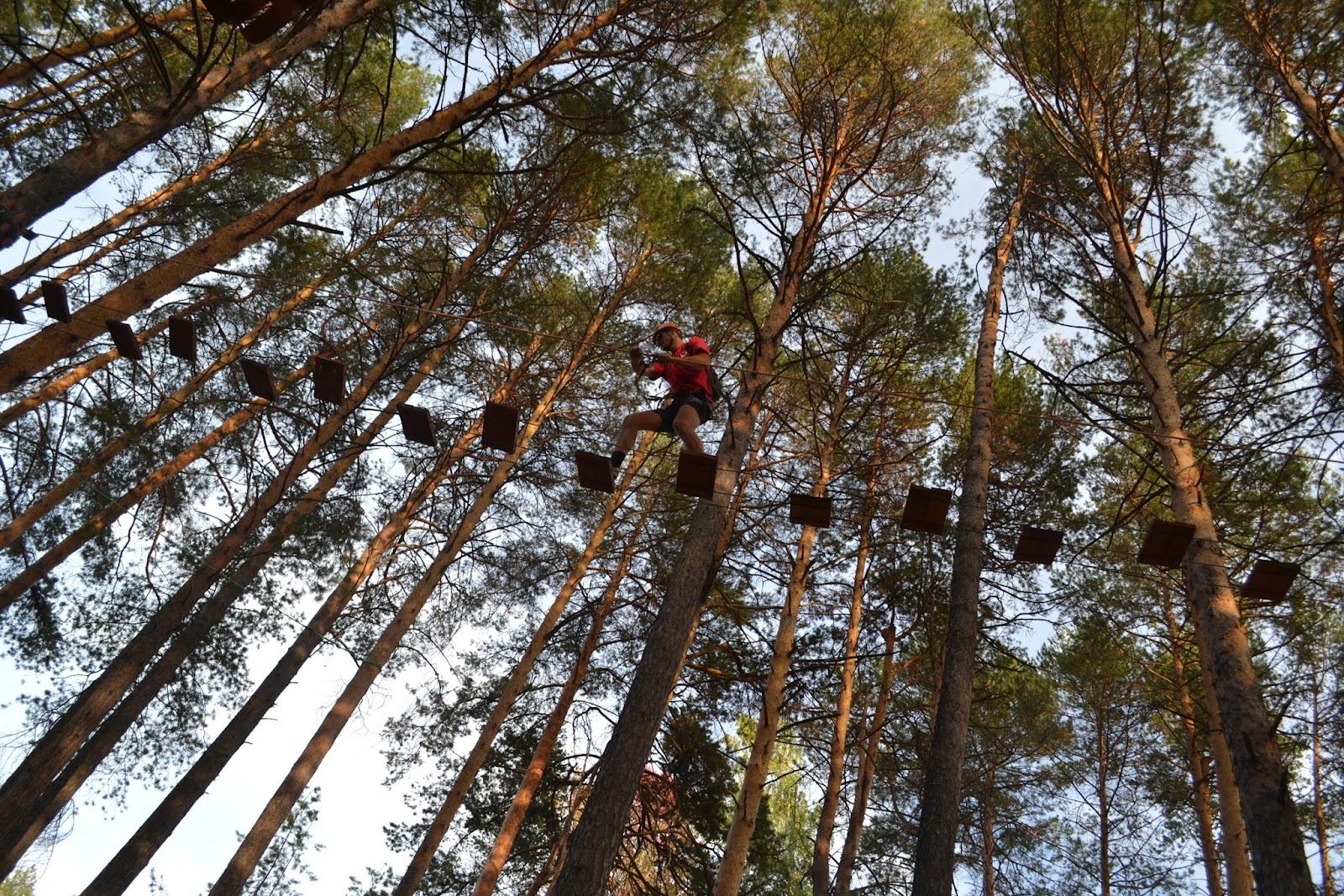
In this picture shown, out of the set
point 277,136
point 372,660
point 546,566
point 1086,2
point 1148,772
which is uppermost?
point 1086,2

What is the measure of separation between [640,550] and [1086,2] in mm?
7020

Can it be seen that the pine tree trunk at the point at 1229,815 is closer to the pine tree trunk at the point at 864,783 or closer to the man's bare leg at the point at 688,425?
the pine tree trunk at the point at 864,783

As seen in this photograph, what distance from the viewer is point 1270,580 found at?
437 centimetres

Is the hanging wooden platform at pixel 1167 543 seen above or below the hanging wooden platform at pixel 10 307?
above

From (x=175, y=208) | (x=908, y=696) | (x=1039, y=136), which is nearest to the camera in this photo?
(x=175, y=208)

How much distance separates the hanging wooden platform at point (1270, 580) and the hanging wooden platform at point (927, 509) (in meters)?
1.63

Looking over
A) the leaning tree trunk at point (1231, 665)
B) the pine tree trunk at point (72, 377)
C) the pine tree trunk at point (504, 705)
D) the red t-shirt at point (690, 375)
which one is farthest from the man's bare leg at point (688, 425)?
the pine tree trunk at point (72, 377)

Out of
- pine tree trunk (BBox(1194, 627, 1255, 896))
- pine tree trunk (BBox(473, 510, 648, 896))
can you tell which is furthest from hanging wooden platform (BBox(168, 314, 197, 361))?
pine tree trunk (BBox(1194, 627, 1255, 896))

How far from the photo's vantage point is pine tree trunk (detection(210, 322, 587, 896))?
6.46 metres

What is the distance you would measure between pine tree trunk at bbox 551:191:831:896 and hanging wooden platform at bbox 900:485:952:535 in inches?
44.4

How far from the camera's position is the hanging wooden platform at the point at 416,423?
15.1 ft

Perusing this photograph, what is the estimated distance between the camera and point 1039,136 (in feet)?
30.1

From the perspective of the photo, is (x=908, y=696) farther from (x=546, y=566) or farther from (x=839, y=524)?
(x=546, y=566)

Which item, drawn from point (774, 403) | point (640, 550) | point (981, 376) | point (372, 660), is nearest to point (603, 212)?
point (774, 403)
